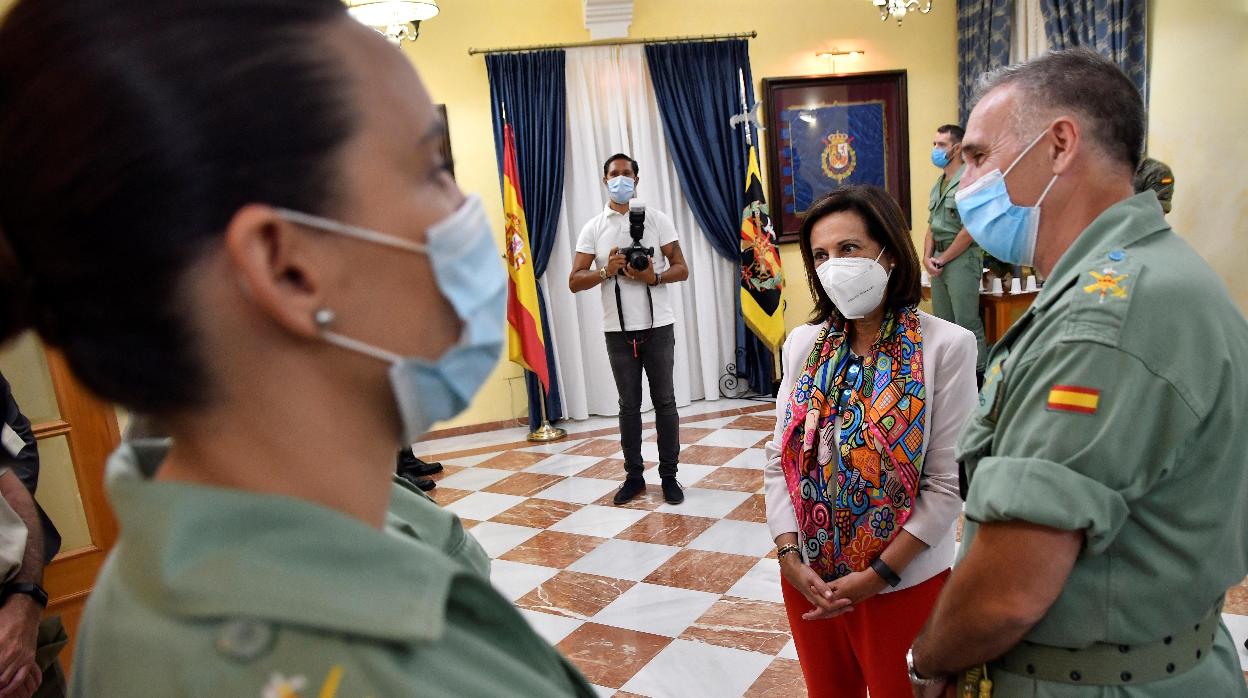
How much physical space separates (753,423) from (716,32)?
3072 mm

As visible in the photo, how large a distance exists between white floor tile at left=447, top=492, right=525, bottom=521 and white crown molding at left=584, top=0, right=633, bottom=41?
3.55 meters

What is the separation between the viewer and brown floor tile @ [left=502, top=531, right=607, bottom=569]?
3.68 metres

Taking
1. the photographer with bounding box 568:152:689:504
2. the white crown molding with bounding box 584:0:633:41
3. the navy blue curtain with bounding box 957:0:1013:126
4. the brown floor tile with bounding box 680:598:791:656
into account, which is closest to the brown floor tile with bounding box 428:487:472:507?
the photographer with bounding box 568:152:689:504

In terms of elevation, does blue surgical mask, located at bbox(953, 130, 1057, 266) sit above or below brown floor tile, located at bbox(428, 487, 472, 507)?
above

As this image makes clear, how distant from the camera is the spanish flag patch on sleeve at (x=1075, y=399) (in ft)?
3.31

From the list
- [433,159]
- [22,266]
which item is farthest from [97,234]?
[433,159]

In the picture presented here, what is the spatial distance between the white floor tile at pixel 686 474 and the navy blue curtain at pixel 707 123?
1943 millimetres

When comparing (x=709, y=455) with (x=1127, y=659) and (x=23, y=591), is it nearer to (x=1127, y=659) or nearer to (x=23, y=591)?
(x=23, y=591)

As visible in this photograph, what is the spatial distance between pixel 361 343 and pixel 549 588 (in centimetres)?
302

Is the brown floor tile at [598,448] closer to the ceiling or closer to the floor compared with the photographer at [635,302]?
closer to the floor

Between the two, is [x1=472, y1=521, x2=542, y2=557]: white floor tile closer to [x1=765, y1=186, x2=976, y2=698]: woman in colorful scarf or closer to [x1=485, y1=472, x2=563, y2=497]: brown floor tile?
[x1=485, y1=472, x2=563, y2=497]: brown floor tile

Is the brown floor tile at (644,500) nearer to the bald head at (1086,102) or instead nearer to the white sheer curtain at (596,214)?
the white sheer curtain at (596,214)

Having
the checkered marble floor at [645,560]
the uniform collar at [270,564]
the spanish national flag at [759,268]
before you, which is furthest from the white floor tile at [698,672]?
the spanish national flag at [759,268]

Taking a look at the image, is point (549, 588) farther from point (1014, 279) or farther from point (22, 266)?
point (1014, 279)
